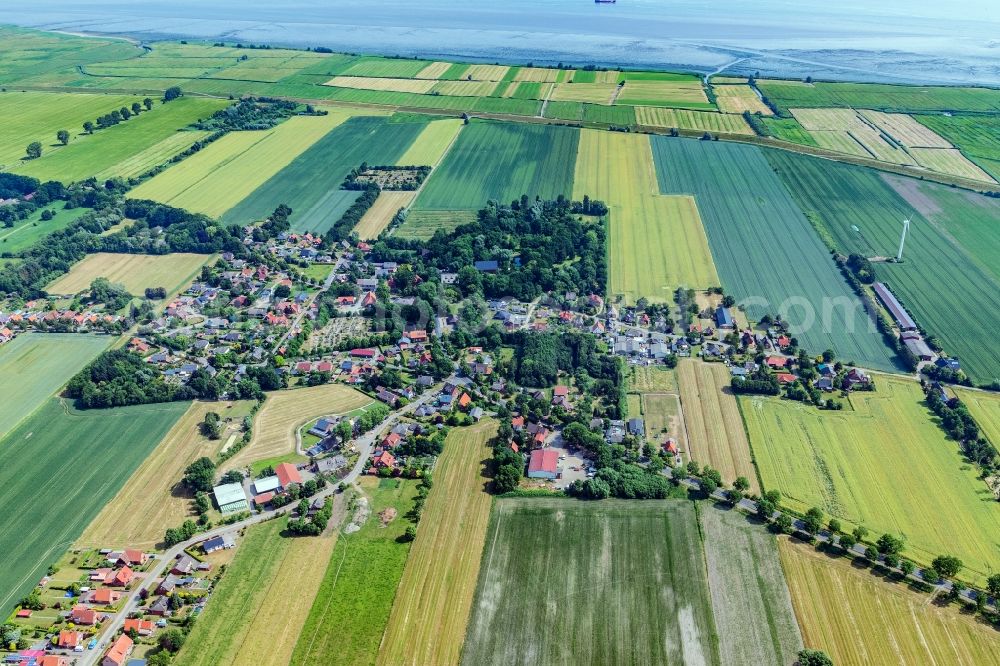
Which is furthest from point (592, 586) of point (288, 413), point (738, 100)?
point (738, 100)

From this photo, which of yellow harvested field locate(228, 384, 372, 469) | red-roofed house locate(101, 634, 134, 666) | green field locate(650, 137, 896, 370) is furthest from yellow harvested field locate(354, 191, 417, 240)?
red-roofed house locate(101, 634, 134, 666)

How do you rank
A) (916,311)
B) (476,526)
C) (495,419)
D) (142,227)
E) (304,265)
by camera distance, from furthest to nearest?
(142,227)
(304,265)
(916,311)
(495,419)
(476,526)

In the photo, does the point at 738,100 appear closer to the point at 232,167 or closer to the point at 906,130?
the point at 906,130

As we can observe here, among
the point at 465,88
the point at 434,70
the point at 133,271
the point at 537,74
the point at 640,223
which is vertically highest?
the point at 537,74

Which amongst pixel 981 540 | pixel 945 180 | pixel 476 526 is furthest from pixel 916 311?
pixel 476 526

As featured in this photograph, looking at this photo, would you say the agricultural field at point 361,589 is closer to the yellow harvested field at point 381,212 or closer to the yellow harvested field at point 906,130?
the yellow harvested field at point 381,212

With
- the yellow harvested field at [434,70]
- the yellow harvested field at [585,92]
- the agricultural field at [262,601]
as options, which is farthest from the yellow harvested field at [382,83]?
the agricultural field at [262,601]

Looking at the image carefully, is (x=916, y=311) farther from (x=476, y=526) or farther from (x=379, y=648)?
(x=379, y=648)

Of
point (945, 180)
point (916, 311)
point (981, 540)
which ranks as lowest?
point (981, 540)
